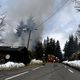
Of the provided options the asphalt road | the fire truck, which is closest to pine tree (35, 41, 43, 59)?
the fire truck

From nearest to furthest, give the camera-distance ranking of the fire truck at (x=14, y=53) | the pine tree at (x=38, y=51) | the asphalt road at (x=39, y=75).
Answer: the asphalt road at (x=39, y=75) → the fire truck at (x=14, y=53) → the pine tree at (x=38, y=51)

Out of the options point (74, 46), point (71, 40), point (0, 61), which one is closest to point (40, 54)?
point (74, 46)

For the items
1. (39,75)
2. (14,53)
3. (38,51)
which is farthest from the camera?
(38,51)

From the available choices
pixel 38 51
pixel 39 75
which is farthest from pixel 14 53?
pixel 38 51

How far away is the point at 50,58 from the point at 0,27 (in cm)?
7414

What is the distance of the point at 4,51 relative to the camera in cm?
6688

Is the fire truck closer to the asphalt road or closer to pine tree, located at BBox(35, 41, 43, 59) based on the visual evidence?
the asphalt road

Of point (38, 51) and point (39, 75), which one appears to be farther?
point (38, 51)

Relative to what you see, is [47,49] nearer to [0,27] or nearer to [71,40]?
[71,40]

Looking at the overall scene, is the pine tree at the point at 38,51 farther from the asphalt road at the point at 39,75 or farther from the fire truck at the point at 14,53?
the asphalt road at the point at 39,75

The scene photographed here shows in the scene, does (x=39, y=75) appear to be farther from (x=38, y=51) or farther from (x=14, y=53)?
(x=38, y=51)

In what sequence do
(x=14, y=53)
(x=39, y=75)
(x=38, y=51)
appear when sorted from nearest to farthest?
(x=39, y=75) < (x=14, y=53) < (x=38, y=51)

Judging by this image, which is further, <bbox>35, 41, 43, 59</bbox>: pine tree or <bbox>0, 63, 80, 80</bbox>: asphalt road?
<bbox>35, 41, 43, 59</bbox>: pine tree

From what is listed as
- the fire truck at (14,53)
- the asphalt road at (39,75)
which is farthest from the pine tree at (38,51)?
the asphalt road at (39,75)
